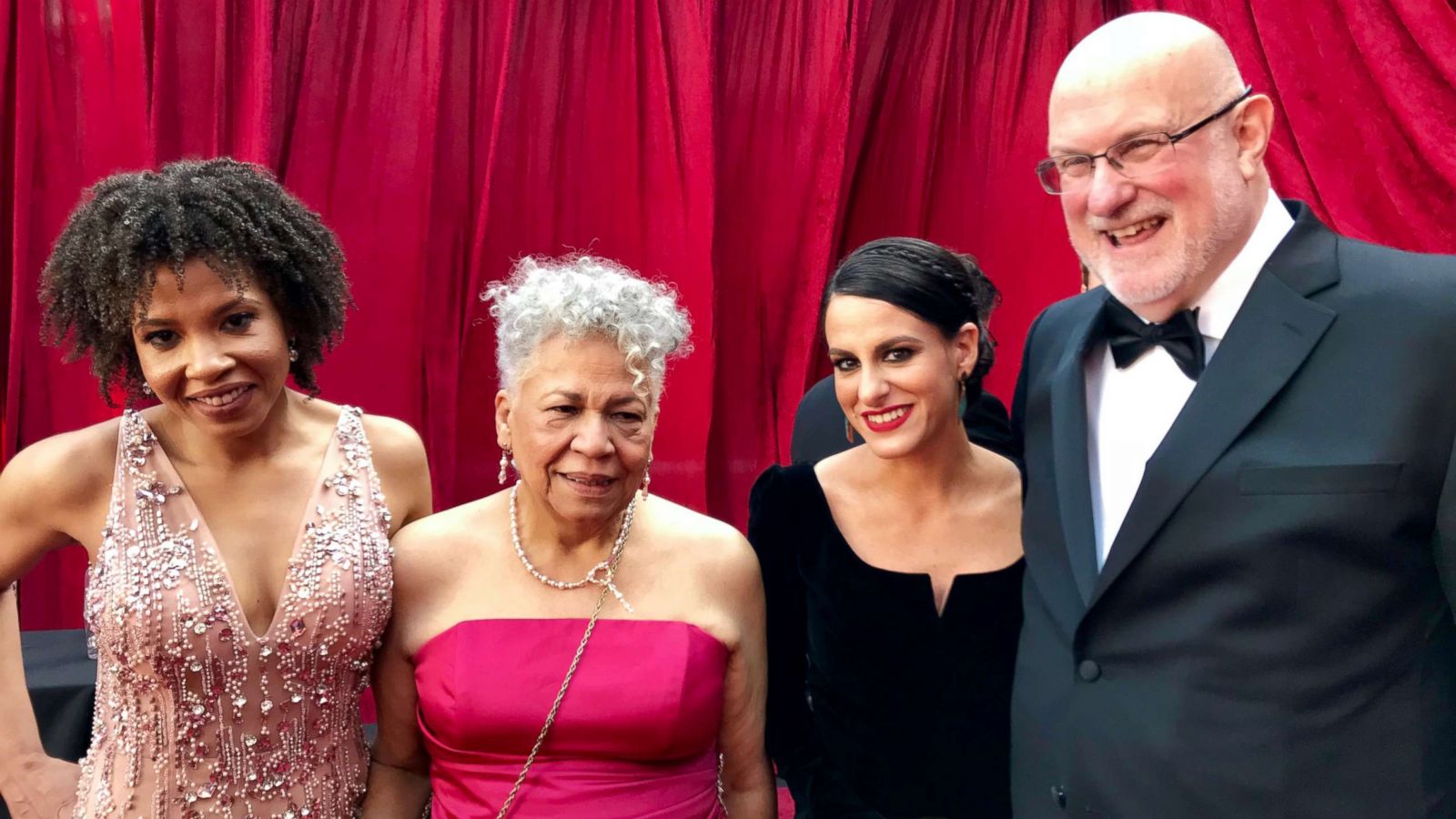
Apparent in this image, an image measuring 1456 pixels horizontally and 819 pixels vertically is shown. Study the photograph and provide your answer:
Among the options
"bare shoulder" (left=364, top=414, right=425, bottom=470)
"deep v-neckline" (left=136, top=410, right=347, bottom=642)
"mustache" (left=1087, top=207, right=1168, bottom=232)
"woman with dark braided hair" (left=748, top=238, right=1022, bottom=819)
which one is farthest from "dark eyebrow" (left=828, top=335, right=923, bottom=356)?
"deep v-neckline" (left=136, top=410, right=347, bottom=642)

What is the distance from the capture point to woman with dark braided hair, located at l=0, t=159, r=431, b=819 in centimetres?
164

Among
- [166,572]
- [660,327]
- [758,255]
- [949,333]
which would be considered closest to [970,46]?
[758,255]

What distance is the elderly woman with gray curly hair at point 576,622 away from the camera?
5.42ft

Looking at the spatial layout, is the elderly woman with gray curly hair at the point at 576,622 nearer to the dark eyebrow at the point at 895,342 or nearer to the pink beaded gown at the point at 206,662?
the pink beaded gown at the point at 206,662

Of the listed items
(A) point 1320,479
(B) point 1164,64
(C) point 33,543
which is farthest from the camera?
(C) point 33,543

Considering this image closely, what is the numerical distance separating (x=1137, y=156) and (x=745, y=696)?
1.01 meters

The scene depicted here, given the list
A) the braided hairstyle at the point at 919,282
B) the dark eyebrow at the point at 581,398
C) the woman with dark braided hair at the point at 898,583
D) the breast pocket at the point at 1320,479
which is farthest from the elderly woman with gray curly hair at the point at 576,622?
the breast pocket at the point at 1320,479

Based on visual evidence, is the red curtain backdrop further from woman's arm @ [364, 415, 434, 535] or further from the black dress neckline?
the black dress neckline

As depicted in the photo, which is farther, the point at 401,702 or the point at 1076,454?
the point at 401,702

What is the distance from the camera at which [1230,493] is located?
132 cm

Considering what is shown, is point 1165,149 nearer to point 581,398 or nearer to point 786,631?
point 581,398

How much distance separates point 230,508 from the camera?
176cm

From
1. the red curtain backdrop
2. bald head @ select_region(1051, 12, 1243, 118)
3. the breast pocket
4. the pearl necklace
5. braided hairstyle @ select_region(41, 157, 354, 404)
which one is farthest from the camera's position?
the red curtain backdrop

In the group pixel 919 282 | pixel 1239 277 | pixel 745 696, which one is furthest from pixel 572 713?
pixel 1239 277
